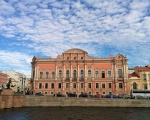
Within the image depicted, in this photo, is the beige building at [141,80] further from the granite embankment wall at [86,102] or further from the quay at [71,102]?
the quay at [71,102]

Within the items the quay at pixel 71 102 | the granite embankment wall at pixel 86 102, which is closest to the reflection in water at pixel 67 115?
the quay at pixel 71 102

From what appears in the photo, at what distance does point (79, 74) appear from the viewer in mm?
65688

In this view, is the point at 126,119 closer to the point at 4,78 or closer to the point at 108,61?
the point at 108,61

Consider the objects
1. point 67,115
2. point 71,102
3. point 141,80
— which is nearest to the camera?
point 67,115

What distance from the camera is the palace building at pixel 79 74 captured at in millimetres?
64062

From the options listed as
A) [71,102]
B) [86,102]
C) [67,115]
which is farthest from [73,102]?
[67,115]

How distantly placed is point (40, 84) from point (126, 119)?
40.5 metres

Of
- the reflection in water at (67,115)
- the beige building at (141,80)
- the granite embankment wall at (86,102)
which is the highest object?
the beige building at (141,80)

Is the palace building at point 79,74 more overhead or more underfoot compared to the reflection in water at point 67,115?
more overhead

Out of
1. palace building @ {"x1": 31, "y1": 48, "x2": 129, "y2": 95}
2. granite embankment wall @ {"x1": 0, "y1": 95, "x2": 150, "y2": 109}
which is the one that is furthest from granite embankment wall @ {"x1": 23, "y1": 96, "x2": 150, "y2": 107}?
palace building @ {"x1": 31, "y1": 48, "x2": 129, "y2": 95}

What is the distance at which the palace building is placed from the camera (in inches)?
2522

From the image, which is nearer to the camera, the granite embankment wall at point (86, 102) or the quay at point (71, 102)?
the quay at point (71, 102)

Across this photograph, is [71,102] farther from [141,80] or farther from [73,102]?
[141,80]

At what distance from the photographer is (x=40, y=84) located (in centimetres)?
6600
